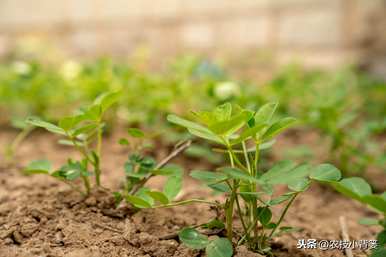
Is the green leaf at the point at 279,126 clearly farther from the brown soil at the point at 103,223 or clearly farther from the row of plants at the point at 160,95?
the row of plants at the point at 160,95

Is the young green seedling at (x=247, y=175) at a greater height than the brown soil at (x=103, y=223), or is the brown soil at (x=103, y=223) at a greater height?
the young green seedling at (x=247, y=175)

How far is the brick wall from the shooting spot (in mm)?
3318

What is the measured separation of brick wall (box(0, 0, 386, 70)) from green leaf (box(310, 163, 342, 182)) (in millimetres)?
2585

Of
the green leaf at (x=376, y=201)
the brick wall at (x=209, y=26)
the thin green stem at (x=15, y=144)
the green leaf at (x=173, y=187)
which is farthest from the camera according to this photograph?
the brick wall at (x=209, y=26)

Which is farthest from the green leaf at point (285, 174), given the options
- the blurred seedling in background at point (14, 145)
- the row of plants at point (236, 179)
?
the blurred seedling in background at point (14, 145)

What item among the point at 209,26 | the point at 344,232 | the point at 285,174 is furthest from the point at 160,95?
the point at 209,26

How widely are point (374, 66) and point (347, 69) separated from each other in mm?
471

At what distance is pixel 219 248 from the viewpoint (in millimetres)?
799

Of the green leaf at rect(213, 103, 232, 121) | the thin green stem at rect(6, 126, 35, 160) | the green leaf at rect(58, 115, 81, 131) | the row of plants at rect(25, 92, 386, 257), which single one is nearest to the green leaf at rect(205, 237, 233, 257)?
the row of plants at rect(25, 92, 386, 257)

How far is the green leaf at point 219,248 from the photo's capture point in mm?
786

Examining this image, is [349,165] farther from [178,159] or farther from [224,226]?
[224,226]

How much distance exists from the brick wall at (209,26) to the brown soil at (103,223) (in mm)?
2331

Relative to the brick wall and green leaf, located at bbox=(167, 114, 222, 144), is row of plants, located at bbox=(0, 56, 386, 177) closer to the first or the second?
green leaf, located at bbox=(167, 114, 222, 144)

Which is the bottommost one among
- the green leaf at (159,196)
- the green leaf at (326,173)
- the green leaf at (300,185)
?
the green leaf at (159,196)
